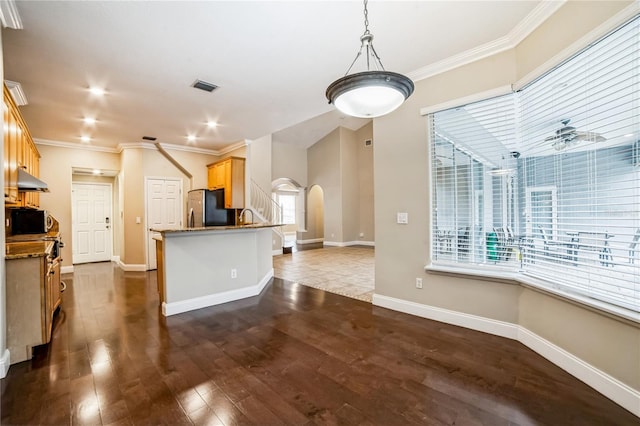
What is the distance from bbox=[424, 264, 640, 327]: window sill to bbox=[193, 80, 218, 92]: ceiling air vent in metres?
3.31

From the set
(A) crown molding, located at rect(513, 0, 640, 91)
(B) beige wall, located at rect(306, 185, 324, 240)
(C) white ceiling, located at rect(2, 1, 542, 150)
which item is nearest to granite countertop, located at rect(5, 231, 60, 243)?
(C) white ceiling, located at rect(2, 1, 542, 150)

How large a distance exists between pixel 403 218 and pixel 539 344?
1658 millimetres

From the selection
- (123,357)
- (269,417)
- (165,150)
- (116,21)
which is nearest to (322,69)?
(116,21)

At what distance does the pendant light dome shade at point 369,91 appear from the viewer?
172cm

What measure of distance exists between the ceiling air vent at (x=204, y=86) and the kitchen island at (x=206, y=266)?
67.9 inches

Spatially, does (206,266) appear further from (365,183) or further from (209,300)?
(365,183)

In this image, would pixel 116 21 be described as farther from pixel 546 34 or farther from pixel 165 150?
pixel 165 150

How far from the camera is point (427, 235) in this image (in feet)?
10.3

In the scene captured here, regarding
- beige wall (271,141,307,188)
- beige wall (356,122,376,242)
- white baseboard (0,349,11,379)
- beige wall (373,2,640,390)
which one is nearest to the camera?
beige wall (373,2,640,390)

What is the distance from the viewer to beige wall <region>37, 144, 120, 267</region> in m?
5.62

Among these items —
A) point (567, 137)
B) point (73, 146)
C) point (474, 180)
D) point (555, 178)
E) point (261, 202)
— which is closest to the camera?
point (567, 137)

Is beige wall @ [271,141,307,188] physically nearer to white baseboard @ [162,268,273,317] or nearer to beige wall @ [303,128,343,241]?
beige wall @ [303,128,343,241]

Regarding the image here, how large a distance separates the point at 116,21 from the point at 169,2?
55cm

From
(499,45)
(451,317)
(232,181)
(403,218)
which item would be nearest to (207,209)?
(232,181)
